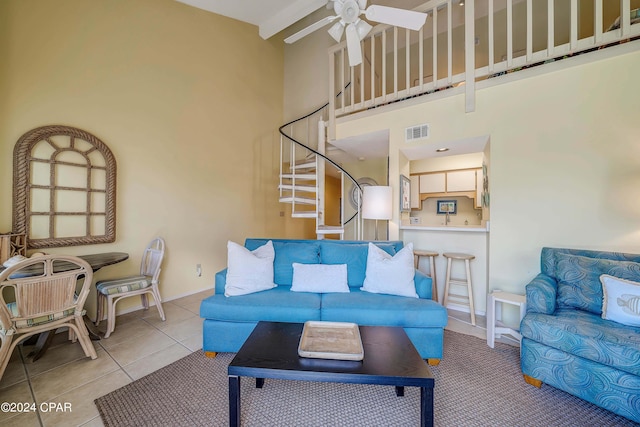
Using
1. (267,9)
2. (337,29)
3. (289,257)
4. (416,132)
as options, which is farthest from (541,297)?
(267,9)

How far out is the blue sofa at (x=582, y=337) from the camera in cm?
140

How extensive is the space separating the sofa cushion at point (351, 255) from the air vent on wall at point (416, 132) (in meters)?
1.54

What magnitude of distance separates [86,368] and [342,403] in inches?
77.1

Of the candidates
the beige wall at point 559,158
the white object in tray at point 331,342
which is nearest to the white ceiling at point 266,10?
the beige wall at point 559,158

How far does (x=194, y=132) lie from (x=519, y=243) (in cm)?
434

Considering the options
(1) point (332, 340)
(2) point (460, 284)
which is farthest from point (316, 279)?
(2) point (460, 284)

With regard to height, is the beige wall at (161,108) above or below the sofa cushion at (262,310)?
above

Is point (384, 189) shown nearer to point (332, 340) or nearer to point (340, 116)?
point (340, 116)

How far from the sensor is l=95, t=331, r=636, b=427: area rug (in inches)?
55.6

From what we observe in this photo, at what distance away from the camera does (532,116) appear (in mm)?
2564

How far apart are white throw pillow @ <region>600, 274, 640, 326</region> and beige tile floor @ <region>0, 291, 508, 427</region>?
3.25ft

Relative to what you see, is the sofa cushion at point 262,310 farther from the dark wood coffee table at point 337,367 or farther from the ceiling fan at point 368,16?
the ceiling fan at point 368,16

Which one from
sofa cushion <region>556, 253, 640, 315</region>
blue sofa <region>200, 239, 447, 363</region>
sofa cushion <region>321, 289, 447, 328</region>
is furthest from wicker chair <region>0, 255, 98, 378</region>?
sofa cushion <region>556, 253, 640, 315</region>

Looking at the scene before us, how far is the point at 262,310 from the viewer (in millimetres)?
1993
